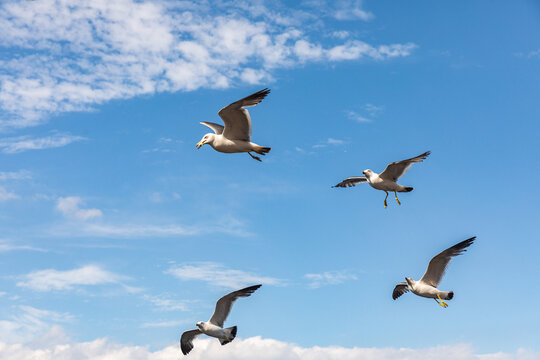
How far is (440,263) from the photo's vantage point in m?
Answer: 25.3

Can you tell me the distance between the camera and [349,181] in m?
31.8

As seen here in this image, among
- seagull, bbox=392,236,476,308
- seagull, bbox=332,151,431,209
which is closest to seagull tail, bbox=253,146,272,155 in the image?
seagull, bbox=332,151,431,209

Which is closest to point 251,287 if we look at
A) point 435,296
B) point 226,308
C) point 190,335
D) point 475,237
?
point 226,308

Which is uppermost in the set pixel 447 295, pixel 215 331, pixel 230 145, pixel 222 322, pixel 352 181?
pixel 352 181

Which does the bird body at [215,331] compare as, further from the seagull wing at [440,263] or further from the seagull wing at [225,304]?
the seagull wing at [440,263]

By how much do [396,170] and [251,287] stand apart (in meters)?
7.95

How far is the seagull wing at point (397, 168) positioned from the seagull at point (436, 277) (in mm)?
3825

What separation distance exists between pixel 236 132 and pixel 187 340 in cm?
1239

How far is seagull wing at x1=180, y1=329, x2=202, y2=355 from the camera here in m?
29.1

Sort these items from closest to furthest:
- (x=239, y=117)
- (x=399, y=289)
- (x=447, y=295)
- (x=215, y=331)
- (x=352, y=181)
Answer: (x=239, y=117) → (x=447, y=295) → (x=215, y=331) → (x=399, y=289) → (x=352, y=181)

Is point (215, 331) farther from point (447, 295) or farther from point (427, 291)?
→ point (447, 295)

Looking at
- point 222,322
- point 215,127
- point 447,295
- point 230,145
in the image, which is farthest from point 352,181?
point 230,145

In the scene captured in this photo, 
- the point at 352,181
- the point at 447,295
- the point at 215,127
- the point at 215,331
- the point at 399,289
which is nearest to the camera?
the point at 215,127

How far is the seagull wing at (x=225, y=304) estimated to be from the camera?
25.8 meters
